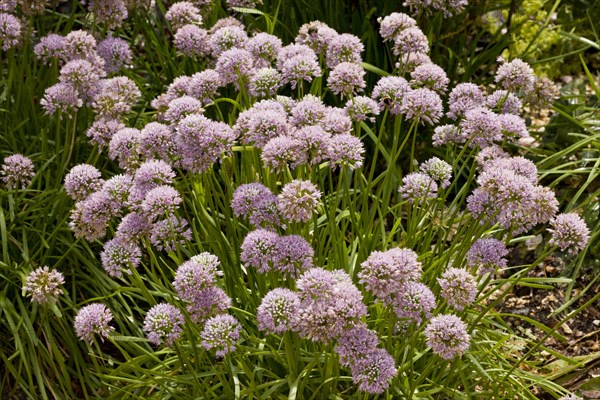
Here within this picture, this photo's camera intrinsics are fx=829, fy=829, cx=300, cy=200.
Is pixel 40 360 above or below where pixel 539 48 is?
below

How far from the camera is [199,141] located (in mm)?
2928

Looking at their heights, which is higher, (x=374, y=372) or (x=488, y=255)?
(x=488, y=255)

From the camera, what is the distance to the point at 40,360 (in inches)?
158

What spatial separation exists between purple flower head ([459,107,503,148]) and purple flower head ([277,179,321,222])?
792mm

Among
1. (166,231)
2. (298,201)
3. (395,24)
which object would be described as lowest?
(166,231)

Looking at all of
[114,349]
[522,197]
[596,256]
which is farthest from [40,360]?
[596,256]

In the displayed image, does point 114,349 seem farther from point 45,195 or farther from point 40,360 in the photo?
point 45,195

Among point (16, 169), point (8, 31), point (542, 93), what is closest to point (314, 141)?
point (542, 93)

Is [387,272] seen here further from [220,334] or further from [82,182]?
[82,182]

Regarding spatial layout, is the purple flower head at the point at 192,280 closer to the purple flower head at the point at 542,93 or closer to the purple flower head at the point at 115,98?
the purple flower head at the point at 115,98

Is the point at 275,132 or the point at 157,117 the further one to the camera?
the point at 157,117

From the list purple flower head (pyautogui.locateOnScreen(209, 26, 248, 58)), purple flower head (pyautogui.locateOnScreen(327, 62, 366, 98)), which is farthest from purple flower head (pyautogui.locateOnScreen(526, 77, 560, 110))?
purple flower head (pyautogui.locateOnScreen(209, 26, 248, 58))

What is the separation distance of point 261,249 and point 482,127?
3.37ft

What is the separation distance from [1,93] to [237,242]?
221cm
